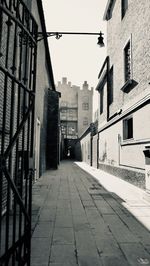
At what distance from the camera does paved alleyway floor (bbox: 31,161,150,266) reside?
282 cm

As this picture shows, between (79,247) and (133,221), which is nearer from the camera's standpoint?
(79,247)

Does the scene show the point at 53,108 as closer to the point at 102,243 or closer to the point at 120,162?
the point at 120,162

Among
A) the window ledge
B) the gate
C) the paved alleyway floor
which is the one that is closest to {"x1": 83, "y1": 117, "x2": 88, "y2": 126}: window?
the window ledge

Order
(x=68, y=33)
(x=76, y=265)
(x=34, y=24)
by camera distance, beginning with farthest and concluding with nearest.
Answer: (x=68, y=33) → (x=34, y=24) → (x=76, y=265)

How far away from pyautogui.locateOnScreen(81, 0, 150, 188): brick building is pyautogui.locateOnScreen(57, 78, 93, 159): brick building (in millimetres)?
31939

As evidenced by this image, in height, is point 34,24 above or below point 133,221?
above

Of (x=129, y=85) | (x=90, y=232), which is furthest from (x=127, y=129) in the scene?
(x=90, y=232)

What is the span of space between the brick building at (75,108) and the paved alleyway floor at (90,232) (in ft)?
131

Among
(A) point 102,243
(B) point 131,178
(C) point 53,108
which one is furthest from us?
(C) point 53,108

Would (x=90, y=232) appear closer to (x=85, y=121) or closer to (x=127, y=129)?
(x=127, y=129)

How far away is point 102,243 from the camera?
10.8 feet

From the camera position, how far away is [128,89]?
952cm

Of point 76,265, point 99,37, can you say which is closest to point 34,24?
point 76,265

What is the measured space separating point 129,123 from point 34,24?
787cm
